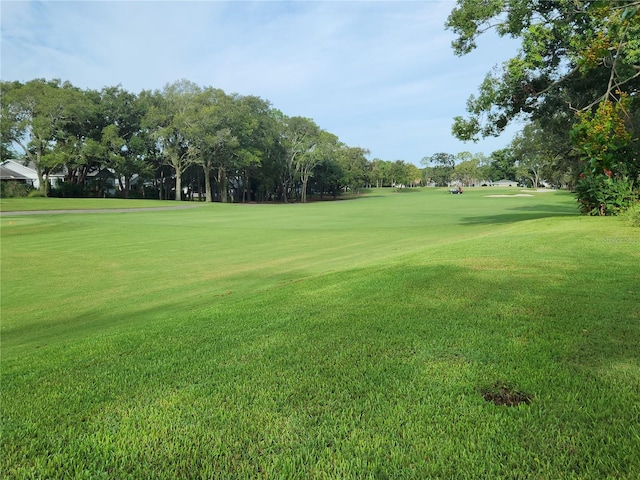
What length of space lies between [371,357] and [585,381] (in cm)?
167

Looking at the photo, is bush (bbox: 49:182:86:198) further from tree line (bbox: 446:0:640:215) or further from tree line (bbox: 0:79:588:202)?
tree line (bbox: 446:0:640:215)

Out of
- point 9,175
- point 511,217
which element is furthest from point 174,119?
point 511,217

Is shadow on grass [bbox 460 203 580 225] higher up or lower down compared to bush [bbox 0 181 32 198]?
lower down

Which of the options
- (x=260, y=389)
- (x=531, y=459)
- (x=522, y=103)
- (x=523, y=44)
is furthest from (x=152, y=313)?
(x=522, y=103)

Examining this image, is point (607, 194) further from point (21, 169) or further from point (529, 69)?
point (21, 169)

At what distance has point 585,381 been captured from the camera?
124 inches

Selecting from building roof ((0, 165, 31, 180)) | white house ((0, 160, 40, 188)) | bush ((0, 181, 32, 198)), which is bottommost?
bush ((0, 181, 32, 198))

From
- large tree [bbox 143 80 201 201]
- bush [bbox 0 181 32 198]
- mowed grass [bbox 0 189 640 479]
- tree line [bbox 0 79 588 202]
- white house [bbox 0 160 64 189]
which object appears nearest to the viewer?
mowed grass [bbox 0 189 640 479]

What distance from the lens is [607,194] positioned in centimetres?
1591

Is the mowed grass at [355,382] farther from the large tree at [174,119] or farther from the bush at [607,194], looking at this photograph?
the large tree at [174,119]

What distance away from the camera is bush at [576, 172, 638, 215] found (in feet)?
50.1

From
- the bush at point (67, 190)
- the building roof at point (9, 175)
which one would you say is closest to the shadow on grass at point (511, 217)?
the bush at point (67, 190)

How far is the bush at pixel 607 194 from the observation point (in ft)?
50.1

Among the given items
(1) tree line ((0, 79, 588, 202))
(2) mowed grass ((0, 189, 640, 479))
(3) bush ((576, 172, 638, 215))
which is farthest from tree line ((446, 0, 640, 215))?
(1) tree line ((0, 79, 588, 202))
